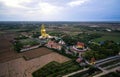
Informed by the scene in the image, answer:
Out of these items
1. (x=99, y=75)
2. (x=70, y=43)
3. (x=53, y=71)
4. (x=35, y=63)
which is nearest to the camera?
(x=99, y=75)

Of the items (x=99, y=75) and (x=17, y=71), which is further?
(x=17, y=71)

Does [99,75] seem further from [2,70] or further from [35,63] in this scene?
[2,70]

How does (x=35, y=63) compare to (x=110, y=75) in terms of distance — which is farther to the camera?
(x=35, y=63)

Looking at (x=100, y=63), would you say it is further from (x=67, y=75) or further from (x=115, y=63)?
(x=67, y=75)

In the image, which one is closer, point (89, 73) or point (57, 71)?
point (89, 73)

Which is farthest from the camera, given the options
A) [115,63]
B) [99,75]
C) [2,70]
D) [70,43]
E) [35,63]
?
[70,43]

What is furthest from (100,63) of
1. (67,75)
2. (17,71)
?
(17,71)

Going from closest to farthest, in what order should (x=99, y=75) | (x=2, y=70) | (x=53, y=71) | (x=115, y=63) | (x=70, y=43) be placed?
1. (x=99, y=75)
2. (x=53, y=71)
3. (x=2, y=70)
4. (x=115, y=63)
5. (x=70, y=43)

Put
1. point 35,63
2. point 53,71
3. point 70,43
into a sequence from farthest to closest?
point 70,43 < point 35,63 < point 53,71

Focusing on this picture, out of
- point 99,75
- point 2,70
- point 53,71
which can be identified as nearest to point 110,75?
point 99,75
